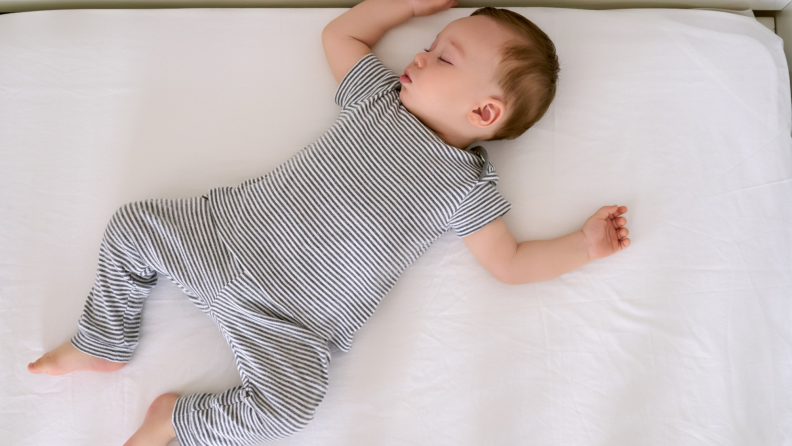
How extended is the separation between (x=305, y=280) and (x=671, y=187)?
31.3 inches

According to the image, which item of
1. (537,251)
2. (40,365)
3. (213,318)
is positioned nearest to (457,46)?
(537,251)

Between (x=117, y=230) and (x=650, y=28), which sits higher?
(x=650, y=28)

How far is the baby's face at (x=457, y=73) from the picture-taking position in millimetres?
973

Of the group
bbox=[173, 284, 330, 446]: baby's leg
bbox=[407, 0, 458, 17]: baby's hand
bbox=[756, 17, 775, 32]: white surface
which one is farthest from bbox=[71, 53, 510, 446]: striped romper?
bbox=[756, 17, 775, 32]: white surface

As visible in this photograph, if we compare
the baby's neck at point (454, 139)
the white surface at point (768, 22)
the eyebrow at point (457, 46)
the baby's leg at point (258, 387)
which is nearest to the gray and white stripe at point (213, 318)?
the baby's leg at point (258, 387)

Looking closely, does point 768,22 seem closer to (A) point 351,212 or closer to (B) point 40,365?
(A) point 351,212

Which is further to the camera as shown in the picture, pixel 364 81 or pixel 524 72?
pixel 364 81

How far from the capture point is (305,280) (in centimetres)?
98

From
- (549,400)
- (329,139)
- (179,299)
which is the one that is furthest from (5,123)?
(549,400)

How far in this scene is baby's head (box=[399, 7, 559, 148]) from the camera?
971mm

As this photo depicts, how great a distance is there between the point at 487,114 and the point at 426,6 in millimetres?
316

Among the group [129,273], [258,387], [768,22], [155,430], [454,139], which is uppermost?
[768,22]

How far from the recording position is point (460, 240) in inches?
42.3

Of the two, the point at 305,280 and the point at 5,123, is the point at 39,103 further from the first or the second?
the point at 305,280
